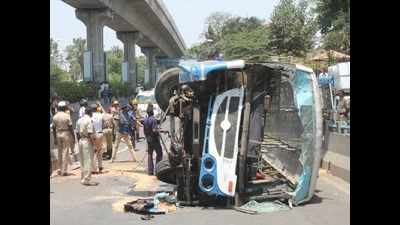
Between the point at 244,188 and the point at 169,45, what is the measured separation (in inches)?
2109

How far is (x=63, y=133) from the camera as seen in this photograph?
12.8 metres

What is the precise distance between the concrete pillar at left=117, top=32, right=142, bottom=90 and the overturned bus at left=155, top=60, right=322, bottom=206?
3865cm

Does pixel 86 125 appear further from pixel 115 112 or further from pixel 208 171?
pixel 115 112

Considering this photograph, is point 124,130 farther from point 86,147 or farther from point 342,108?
point 342,108

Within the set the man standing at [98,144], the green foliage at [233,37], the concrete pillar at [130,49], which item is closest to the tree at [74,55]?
the green foliage at [233,37]

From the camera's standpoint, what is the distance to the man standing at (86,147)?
11.9m

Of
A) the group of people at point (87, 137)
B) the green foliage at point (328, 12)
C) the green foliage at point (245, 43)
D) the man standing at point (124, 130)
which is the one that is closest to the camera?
the group of people at point (87, 137)

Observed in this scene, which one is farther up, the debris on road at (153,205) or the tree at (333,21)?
the tree at (333,21)

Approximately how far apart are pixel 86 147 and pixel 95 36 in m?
23.6

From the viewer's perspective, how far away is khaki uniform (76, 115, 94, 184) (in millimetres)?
12023

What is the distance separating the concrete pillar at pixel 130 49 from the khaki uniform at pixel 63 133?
35.0 meters

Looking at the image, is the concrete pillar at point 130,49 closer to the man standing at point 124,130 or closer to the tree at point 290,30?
the tree at point 290,30

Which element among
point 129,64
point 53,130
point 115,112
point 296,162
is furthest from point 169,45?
point 296,162
